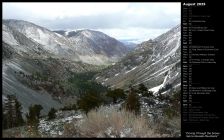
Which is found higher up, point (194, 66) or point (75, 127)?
point (194, 66)

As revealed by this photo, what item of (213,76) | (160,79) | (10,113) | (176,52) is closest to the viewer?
(213,76)

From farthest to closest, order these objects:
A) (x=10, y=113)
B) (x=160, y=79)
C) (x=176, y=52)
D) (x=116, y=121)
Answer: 1. (x=176, y=52)
2. (x=160, y=79)
3. (x=10, y=113)
4. (x=116, y=121)

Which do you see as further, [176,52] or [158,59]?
[158,59]

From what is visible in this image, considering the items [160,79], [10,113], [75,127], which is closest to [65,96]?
[160,79]

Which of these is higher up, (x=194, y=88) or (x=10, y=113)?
(x=194, y=88)

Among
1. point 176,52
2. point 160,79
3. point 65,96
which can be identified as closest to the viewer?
point 65,96

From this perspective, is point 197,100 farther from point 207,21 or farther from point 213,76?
point 207,21

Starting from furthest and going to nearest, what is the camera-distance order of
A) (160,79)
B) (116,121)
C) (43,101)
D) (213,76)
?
(160,79)
(43,101)
(116,121)
(213,76)

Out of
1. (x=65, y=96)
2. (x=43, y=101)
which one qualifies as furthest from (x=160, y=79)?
(x=43, y=101)

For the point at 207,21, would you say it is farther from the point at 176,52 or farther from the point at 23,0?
the point at 176,52
